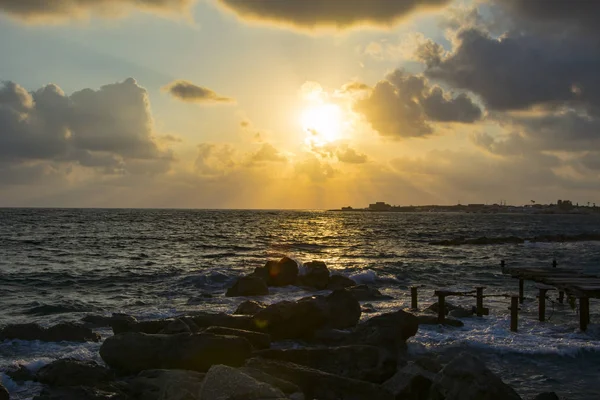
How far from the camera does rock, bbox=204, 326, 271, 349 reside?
13906mm

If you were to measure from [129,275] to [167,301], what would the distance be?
11023 millimetres

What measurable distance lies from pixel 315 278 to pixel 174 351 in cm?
1933

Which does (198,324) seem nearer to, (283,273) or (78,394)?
(78,394)

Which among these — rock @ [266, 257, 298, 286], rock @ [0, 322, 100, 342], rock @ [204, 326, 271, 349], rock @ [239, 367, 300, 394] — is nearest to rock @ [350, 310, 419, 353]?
rock @ [204, 326, 271, 349]

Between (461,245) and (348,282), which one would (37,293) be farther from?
(461,245)

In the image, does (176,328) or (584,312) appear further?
(584,312)

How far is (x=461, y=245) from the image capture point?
71750 millimetres

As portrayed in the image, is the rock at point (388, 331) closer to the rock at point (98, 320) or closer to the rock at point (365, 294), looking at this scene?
the rock at point (98, 320)

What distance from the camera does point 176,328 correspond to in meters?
14.9

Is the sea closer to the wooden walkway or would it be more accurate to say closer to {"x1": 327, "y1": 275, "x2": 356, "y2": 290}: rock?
the wooden walkway

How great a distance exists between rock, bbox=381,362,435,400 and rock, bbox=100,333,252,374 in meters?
3.80

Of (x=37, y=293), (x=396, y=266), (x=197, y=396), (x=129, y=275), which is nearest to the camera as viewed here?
(x=197, y=396)

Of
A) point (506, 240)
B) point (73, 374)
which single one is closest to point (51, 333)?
point (73, 374)

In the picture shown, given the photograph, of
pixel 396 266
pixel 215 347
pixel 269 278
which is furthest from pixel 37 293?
pixel 396 266
